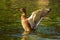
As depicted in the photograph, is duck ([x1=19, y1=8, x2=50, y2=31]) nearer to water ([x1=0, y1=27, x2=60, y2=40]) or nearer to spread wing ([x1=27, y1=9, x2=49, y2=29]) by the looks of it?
spread wing ([x1=27, y1=9, x2=49, y2=29])

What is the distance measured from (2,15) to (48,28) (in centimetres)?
382

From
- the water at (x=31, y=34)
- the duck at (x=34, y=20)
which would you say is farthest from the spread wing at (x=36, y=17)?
the water at (x=31, y=34)

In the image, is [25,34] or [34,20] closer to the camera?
[25,34]

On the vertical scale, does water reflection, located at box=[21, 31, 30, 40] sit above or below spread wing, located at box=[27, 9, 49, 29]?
below

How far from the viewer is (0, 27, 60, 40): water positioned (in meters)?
11.7

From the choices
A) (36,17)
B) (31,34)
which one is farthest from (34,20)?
(31,34)

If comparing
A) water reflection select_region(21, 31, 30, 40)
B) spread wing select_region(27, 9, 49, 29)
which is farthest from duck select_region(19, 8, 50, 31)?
water reflection select_region(21, 31, 30, 40)

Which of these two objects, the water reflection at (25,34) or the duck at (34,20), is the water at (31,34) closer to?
the water reflection at (25,34)

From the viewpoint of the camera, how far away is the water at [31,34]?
11.7 metres

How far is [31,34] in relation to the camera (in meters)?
12.4

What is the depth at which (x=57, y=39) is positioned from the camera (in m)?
11.4

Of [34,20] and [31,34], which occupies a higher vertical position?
[34,20]

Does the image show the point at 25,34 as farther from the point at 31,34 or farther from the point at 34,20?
the point at 34,20

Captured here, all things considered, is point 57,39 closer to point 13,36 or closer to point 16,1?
point 13,36
